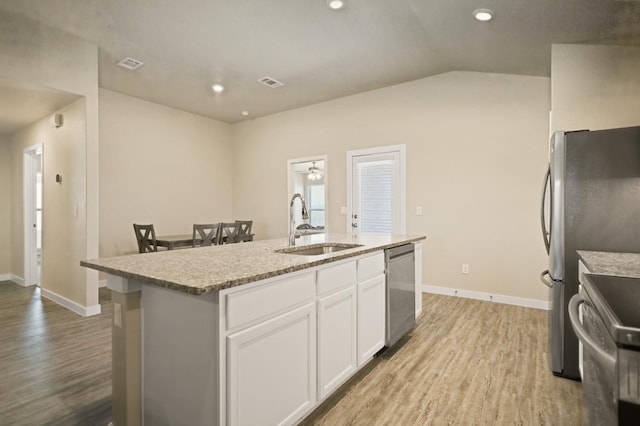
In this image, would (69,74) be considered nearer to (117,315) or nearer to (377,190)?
(117,315)

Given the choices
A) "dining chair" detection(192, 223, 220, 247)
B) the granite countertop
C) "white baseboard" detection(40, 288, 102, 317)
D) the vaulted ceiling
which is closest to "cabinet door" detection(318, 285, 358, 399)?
the granite countertop

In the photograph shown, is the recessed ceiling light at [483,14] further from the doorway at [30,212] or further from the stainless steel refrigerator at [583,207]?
the doorway at [30,212]

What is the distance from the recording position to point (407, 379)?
2326 mm

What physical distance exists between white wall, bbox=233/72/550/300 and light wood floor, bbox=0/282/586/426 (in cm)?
86

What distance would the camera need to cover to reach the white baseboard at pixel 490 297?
12.8 feet

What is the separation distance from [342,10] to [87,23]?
7.89 ft

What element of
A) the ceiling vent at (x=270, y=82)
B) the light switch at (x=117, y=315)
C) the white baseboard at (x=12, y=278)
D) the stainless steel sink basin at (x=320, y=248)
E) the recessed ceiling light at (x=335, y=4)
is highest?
the ceiling vent at (x=270, y=82)

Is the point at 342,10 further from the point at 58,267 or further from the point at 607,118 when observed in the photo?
the point at 58,267

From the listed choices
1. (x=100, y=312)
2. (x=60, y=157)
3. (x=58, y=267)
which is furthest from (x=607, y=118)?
(x=58, y=267)

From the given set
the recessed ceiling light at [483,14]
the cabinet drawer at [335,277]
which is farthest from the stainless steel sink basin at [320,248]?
the recessed ceiling light at [483,14]

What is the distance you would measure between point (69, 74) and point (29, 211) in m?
2.76

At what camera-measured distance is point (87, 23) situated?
322 centimetres

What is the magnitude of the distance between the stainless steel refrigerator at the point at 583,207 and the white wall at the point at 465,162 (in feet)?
5.72

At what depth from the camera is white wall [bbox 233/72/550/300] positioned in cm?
394
